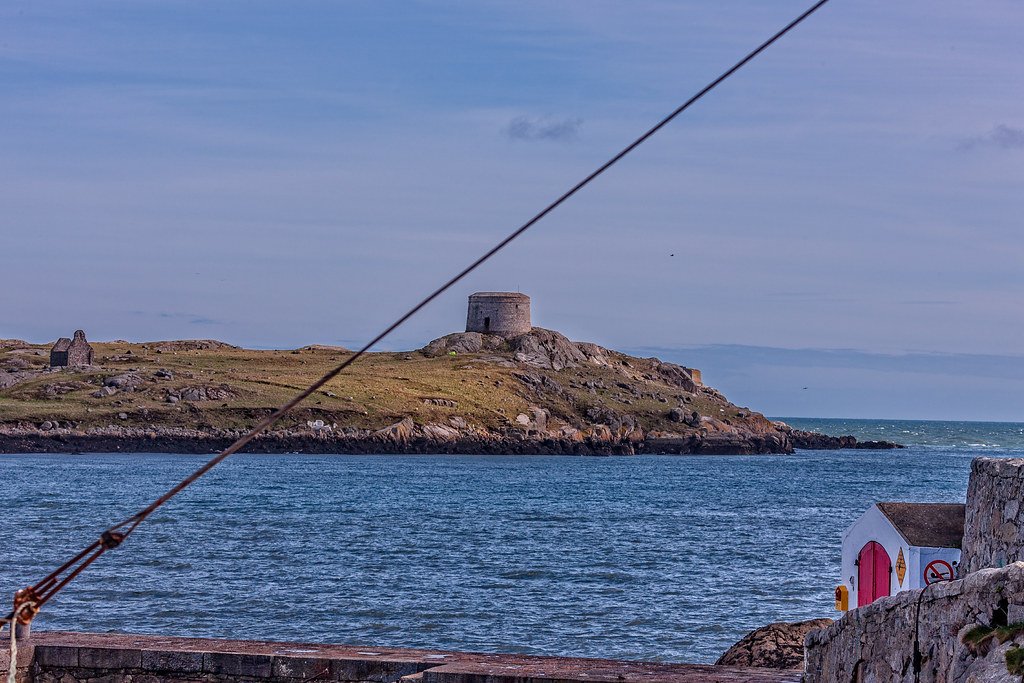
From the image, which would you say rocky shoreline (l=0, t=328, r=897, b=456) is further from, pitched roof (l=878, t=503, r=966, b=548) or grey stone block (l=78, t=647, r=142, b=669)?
pitched roof (l=878, t=503, r=966, b=548)

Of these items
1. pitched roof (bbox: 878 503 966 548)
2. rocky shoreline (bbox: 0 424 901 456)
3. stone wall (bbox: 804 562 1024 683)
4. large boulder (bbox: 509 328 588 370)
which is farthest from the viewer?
large boulder (bbox: 509 328 588 370)

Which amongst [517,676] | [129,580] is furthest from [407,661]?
[129,580]

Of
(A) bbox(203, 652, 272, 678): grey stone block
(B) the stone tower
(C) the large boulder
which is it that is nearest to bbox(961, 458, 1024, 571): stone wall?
(A) bbox(203, 652, 272, 678): grey stone block

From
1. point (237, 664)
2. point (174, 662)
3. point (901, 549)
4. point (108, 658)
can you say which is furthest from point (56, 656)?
point (901, 549)

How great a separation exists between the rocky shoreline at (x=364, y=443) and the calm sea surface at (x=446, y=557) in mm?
22130

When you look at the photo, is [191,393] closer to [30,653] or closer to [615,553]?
[615,553]

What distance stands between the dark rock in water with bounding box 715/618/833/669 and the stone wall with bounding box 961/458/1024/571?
4.74m

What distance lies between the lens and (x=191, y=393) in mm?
106812

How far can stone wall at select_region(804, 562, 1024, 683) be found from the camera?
5.49 m

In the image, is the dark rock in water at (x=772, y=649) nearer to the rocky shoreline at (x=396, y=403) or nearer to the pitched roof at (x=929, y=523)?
the pitched roof at (x=929, y=523)

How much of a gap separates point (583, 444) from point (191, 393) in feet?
117

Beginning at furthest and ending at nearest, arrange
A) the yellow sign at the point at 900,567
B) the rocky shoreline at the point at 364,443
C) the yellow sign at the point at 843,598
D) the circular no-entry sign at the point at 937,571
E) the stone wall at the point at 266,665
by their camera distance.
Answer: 1. the rocky shoreline at the point at 364,443
2. the yellow sign at the point at 843,598
3. the stone wall at the point at 266,665
4. the yellow sign at the point at 900,567
5. the circular no-entry sign at the point at 937,571

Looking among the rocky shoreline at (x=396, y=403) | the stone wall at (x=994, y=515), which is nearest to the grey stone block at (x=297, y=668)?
the stone wall at (x=994, y=515)

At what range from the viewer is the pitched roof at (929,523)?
961 cm
